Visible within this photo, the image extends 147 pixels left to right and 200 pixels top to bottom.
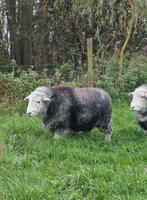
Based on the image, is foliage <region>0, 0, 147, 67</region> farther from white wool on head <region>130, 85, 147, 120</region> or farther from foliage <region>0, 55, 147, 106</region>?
white wool on head <region>130, 85, 147, 120</region>

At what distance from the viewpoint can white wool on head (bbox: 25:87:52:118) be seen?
8043mm

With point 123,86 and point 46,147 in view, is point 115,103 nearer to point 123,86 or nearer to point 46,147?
point 123,86

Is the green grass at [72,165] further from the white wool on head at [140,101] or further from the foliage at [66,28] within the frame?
the foliage at [66,28]

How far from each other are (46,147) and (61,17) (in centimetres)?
1168

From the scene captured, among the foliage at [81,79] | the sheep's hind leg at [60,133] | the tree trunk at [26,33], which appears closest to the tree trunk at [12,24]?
the tree trunk at [26,33]

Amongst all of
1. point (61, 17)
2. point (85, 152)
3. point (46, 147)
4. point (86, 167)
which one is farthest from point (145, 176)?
point (61, 17)

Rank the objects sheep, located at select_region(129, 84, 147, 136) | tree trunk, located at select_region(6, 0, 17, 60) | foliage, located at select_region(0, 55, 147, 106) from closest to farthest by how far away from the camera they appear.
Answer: sheep, located at select_region(129, 84, 147, 136), foliage, located at select_region(0, 55, 147, 106), tree trunk, located at select_region(6, 0, 17, 60)

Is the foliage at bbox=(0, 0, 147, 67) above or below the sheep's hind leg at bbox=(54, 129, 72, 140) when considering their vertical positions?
→ above

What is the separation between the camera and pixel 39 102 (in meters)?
8.12

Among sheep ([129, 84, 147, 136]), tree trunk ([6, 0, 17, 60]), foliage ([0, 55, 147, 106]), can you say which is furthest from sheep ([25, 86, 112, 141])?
tree trunk ([6, 0, 17, 60])

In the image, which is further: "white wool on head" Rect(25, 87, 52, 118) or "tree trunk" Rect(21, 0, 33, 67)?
"tree trunk" Rect(21, 0, 33, 67)

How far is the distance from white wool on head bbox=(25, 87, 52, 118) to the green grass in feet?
1.37

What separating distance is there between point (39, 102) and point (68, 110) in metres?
0.52

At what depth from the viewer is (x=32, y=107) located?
26.5 feet
